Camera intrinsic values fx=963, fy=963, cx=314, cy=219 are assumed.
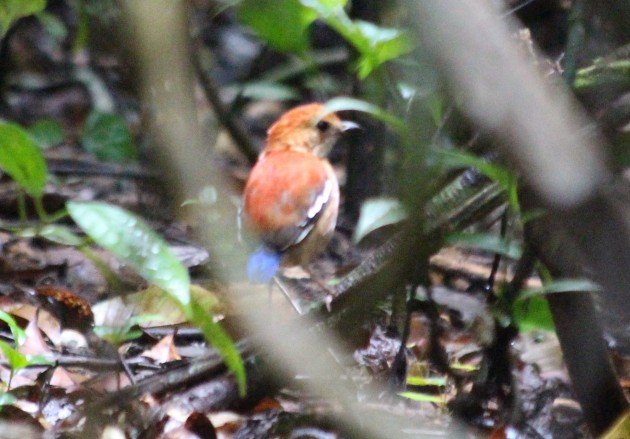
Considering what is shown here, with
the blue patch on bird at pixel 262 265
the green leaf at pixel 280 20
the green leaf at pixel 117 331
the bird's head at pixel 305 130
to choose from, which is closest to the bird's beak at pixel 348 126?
the bird's head at pixel 305 130

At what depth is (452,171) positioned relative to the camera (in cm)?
264

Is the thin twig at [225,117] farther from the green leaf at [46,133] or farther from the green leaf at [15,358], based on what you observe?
the green leaf at [15,358]

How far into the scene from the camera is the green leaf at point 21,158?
8.75 ft

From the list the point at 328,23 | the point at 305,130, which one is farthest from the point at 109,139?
the point at 328,23

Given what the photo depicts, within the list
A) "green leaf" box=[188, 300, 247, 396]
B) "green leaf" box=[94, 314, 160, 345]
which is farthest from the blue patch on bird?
"green leaf" box=[188, 300, 247, 396]

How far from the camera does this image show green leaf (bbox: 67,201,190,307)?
207 cm

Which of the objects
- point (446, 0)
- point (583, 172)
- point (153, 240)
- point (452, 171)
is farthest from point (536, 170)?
point (452, 171)

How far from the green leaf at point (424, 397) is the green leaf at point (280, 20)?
4.11 feet

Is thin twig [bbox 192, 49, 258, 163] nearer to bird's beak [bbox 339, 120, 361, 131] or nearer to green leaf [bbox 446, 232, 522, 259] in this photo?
bird's beak [bbox 339, 120, 361, 131]

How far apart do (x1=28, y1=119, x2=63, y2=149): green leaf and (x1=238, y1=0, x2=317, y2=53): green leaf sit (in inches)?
121

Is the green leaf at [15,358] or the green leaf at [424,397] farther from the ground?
the green leaf at [15,358]

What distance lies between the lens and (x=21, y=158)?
2709 mm

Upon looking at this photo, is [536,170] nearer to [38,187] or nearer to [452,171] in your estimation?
[452,171]

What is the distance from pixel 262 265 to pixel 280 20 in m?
1.42
